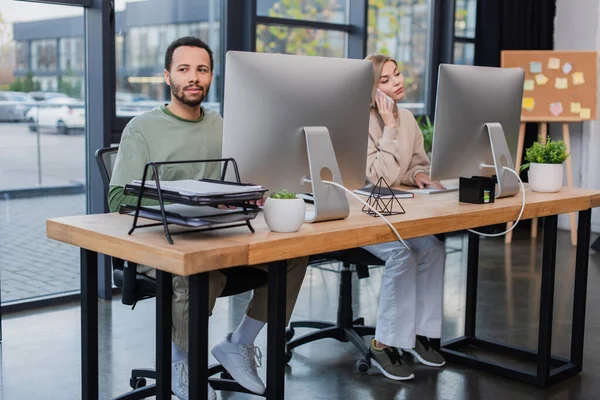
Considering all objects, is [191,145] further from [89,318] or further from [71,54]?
[71,54]

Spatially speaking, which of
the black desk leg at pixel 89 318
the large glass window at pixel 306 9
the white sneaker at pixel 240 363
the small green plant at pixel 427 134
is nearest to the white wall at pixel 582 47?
the small green plant at pixel 427 134

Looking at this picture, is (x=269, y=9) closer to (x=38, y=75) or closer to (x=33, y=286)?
(x=38, y=75)

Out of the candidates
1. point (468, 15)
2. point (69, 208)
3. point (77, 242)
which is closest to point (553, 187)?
point (77, 242)

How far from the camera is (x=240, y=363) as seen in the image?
8.59 ft

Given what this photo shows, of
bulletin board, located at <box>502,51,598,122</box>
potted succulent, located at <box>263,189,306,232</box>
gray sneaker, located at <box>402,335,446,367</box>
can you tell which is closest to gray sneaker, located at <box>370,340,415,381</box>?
gray sneaker, located at <box>402,335,446,367</box>

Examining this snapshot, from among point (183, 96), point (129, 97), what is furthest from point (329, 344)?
point (129, 97)

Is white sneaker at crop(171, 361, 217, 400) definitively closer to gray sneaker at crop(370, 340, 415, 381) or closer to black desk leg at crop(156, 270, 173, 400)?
black desk leg at crop(156, 270, 173, 400)

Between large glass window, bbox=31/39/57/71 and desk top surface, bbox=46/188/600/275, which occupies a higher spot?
large glass window, bbox=31/39/57/71

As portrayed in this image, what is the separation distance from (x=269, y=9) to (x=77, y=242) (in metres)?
3.01

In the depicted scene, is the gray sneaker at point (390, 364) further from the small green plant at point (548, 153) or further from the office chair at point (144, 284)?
the small green plant at point (548, 153)

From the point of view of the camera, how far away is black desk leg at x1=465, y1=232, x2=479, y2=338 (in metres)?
3.38

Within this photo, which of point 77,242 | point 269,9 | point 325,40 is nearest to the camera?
point 77,242

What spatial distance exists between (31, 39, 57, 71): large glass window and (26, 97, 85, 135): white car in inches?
6.4

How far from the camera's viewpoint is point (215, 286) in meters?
2.39
